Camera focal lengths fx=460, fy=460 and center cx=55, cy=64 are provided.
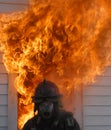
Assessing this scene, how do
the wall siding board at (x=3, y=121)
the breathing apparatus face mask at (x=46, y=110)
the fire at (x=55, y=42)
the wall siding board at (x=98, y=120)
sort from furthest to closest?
1. the wall siding board at (x=98, y=120)
2. the wall siding board at (x=3, y=121)
3. the fire at (x=55, y=42)
4. the breathing apparatus face mask at (x=46, y=110)

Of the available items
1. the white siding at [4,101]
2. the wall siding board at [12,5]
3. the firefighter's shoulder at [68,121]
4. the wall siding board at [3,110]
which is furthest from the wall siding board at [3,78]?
the firefighter's shoulder at [68,121]

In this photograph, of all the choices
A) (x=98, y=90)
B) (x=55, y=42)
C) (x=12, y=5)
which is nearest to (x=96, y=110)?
(x=98, y=90)

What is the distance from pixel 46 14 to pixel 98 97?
5.89 feet

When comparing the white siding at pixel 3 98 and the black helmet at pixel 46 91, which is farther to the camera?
the white siding at pixel 3 98

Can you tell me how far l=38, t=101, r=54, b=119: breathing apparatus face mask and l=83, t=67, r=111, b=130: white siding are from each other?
1867 millimetres

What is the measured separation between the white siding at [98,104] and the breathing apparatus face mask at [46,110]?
187 centimetres

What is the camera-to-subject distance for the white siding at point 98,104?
7.89 m

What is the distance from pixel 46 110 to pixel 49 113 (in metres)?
0.06

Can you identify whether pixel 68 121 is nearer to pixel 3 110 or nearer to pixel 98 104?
pixel 3 110

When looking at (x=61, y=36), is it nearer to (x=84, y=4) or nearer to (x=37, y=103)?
(x=84, y=4)

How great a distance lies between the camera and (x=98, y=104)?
7930 millimetres

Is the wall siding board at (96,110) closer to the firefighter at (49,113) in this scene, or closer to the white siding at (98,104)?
the white siding at (98,104)

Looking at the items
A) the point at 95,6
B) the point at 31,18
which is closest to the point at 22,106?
the point at 31,18

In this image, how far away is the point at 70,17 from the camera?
7227 millimetres
